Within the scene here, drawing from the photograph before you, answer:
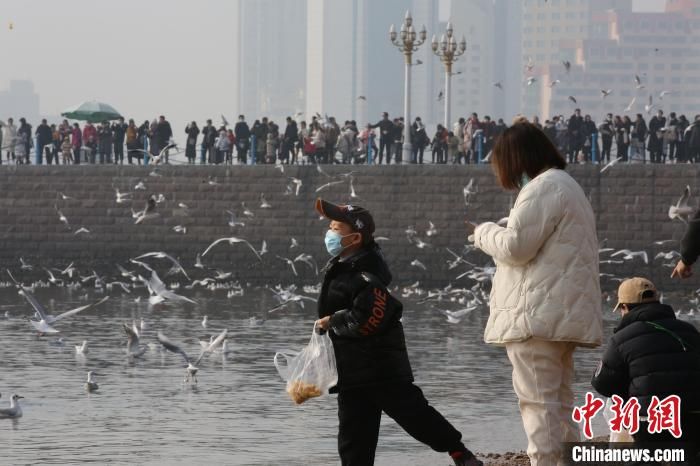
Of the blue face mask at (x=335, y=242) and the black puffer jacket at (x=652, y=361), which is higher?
the blue face mask at (x=335, y=242)

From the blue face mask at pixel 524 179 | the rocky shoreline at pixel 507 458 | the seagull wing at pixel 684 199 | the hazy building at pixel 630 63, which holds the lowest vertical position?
the rocky shoreline at pixel 507 458

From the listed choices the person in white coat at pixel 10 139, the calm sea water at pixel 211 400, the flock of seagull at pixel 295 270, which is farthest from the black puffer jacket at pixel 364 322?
the person in white coat at pixel 10 139

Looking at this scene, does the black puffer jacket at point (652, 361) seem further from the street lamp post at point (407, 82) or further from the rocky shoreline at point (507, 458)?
the street lamp post at point (407, 82)

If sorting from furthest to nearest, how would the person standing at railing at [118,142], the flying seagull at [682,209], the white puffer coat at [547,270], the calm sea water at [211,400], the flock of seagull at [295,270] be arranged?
the person standing at railing at [118,142] → the flying seagull at [682,209] → the flock of seagull at [295,270] → the calm sea water at [211,400] → the white puffer coat at [547,270]

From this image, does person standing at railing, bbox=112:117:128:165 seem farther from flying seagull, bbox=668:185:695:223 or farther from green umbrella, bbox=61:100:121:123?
flying seagull, bbox=668:185:695:223

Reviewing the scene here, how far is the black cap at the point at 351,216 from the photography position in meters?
6.67

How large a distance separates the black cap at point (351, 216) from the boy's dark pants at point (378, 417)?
640mm

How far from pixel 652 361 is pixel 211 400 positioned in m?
6.64

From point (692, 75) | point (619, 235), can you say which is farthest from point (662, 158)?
point (692, 75)

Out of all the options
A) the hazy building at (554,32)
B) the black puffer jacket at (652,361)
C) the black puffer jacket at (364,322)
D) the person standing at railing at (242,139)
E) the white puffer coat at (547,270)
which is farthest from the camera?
the hazy building at (554,32)

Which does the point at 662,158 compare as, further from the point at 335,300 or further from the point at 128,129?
the point at 335,300

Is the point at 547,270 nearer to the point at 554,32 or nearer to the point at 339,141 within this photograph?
the point at 339,141

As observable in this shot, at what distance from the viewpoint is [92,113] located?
34594 millimetres

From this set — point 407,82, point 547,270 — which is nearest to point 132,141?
point 407,82
